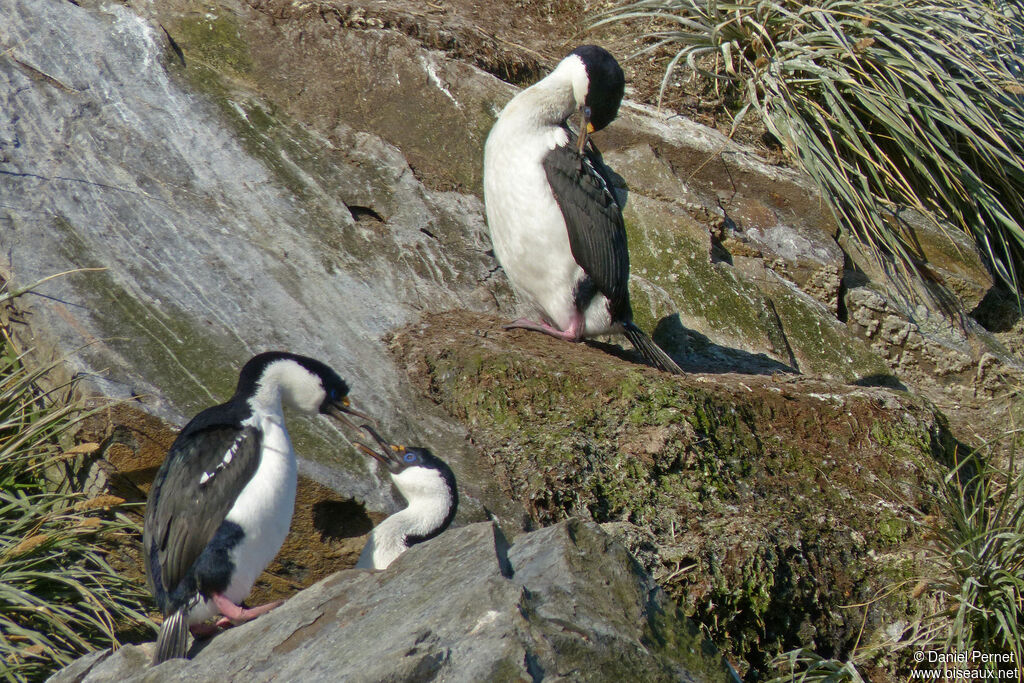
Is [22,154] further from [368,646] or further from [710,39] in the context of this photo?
[710,39]

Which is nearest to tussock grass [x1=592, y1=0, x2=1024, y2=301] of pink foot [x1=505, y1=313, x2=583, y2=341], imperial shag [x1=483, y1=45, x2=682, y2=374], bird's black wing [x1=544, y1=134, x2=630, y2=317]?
imperial shag [x1=483, y1=45, x2=682, y2=374]

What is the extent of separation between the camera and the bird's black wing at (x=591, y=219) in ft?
20.5

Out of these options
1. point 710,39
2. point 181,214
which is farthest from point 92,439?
point 710,39

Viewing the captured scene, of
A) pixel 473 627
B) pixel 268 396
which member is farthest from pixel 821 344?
pixel 473 627

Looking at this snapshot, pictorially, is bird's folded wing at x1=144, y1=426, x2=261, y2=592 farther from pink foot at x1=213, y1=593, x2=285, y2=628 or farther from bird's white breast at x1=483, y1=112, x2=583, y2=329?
bird's white breast at x1=483, y1=112, x2=583, y2=329

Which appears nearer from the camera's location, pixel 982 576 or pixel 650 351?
pixel 982 576

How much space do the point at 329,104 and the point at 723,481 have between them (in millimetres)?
3724

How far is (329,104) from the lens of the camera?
716 cm

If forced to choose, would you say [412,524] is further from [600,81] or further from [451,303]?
[600,81]

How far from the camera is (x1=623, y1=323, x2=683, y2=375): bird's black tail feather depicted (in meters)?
6.27

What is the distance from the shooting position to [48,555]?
13.9 ft

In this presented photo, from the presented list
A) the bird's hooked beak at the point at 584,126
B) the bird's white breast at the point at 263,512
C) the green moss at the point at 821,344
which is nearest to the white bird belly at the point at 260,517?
the bird's white breast at the point at 263,512

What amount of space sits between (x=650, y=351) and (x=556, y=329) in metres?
0.60

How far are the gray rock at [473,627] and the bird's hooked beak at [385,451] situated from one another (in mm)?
1054
